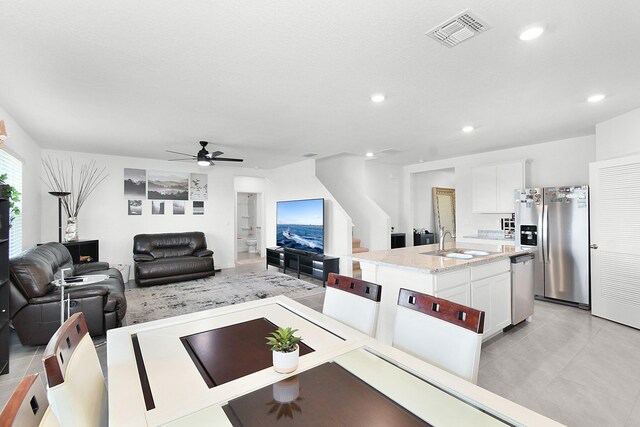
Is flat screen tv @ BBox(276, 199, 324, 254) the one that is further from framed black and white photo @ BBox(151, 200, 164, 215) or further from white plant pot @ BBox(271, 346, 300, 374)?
white plant pot @ BBox(271, 346, 300, 374)

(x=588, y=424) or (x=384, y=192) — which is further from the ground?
(x=384, y=192)

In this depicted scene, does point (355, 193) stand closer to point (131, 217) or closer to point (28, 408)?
point (131, 217)

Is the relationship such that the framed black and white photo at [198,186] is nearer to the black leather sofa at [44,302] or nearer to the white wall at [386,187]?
the black leather sofa at [44,302]

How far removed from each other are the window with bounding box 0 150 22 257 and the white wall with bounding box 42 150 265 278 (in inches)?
61.6

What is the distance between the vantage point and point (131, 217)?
6281mm

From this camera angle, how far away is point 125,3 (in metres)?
1.69

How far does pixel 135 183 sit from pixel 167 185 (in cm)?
61

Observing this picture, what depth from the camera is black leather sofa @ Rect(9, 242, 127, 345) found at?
9.65 ft

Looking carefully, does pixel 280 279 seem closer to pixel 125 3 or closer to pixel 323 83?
pixel 323 83

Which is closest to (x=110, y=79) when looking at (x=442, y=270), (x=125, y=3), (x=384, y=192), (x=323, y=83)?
(x=125, y=3)

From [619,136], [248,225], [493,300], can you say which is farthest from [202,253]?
[619,136]

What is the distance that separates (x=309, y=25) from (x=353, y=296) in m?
1.71

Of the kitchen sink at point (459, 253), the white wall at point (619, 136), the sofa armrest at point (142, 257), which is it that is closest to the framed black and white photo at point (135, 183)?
the sofa armrest at point (142, 257)

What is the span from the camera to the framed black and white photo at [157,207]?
651cm
